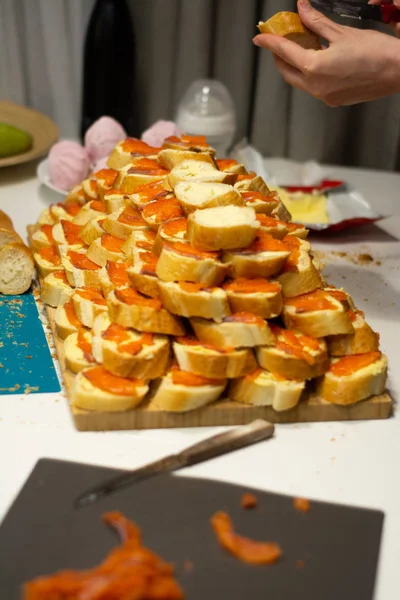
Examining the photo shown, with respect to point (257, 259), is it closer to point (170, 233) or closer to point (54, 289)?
point (170, 233)

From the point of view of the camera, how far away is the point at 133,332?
160cm

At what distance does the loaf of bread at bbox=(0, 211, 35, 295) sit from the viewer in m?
2.09

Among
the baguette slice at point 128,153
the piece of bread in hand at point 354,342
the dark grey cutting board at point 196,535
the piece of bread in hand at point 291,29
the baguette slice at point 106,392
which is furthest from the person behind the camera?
the baguette slice at point 128,153

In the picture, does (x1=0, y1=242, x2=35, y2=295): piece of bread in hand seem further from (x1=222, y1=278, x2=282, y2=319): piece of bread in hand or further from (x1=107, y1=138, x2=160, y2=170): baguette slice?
(x1=222, y1=278, x2=282, y2=319): piece of bread in hand

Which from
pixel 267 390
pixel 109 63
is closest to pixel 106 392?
pixel 267 390

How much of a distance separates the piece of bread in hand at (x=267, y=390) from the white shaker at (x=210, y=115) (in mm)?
1676

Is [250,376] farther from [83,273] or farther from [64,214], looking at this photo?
[64,214]

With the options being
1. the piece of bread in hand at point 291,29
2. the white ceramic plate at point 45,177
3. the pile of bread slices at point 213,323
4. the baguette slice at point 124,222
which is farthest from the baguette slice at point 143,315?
the white ceramic plate at point 45,177

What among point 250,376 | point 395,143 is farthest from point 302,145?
point 250,376

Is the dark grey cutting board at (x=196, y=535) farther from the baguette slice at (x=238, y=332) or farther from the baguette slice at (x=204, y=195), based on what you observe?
the baguette slice at (x=204, y=195)

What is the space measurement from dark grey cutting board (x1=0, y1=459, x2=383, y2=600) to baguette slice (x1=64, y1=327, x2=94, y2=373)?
9.6 inches

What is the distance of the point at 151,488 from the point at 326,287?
69cm

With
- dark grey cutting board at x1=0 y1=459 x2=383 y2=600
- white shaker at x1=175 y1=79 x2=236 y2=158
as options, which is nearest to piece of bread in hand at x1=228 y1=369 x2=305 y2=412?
→ dark grey cutting board at x1=0 y1=459 x2=383 y2=600

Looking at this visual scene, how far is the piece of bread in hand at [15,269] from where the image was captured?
2.09 metres
